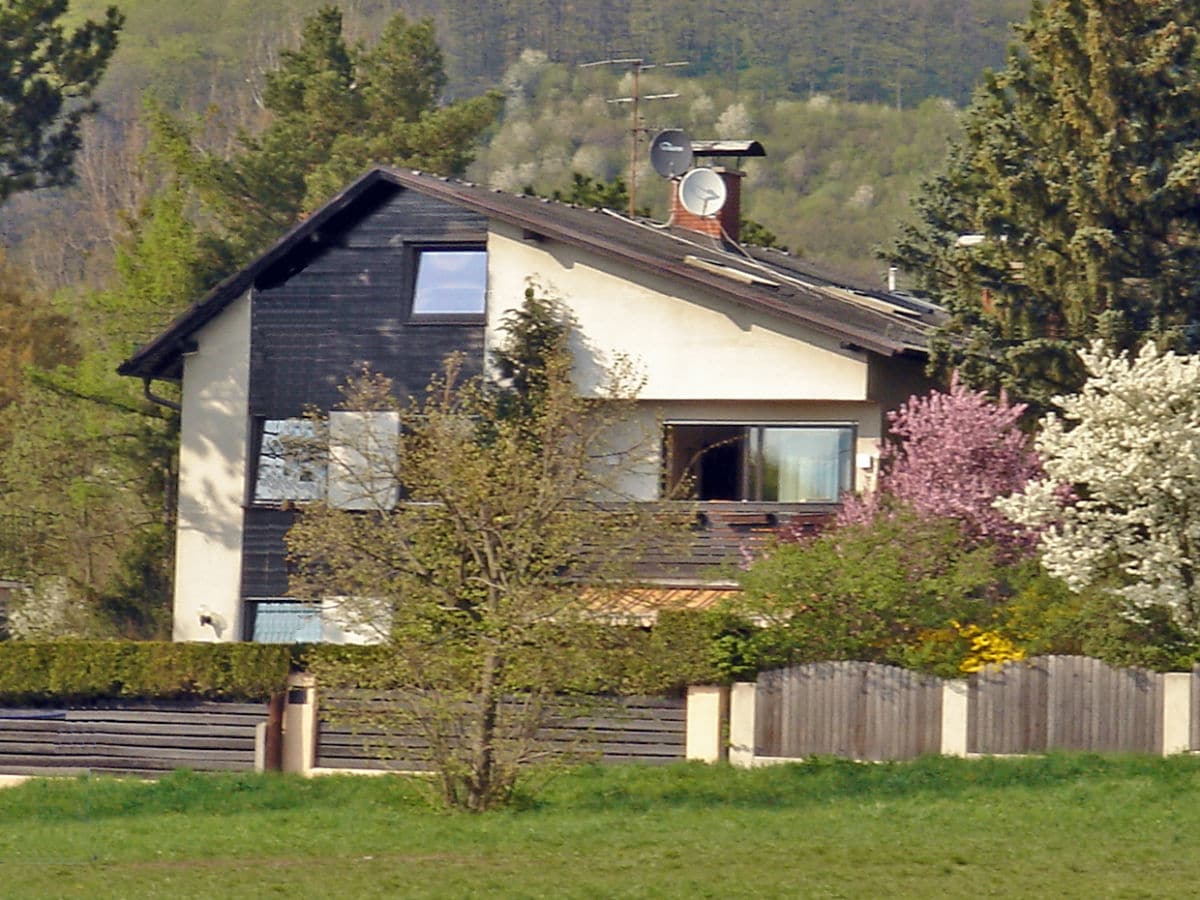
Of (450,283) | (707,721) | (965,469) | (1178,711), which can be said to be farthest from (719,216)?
(1178,711)

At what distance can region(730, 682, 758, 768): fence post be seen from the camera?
26188 millimetres

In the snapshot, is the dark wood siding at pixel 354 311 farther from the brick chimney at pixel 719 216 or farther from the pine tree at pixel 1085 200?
the pine tree at pixel 1085 200

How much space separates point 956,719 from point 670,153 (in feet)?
55.3

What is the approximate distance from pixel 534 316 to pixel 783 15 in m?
143

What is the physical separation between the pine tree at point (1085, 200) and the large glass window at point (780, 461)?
7.85ft

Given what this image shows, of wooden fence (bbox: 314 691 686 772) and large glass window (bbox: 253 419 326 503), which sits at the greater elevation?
large glass window (bbox: 253 419 326 503)

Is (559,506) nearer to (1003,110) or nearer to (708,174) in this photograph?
(1003,110)

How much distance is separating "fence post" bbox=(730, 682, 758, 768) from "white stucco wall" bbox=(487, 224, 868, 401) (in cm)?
683

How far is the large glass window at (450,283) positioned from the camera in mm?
34062

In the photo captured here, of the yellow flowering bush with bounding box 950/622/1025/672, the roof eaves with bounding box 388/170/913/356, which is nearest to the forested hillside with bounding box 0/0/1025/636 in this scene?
the roof eaves with bounding box 388/170/913/356

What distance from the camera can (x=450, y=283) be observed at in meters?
34.3

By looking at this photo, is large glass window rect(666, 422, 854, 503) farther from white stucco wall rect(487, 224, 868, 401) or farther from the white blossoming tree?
the white blossoming tree

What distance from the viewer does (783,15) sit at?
172 meters

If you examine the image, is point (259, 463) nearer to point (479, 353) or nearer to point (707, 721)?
point (479, 353)
